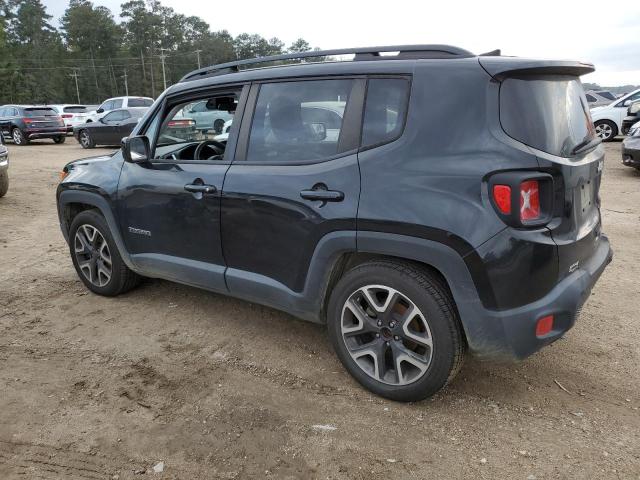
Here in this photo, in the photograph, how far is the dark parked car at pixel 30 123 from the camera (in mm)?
20125

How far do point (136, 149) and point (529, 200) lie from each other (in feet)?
9.22

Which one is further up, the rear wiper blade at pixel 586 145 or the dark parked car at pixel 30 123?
the dark parked car at pixel 30 123

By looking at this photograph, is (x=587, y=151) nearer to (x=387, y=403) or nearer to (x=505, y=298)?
(x=505, y=298)

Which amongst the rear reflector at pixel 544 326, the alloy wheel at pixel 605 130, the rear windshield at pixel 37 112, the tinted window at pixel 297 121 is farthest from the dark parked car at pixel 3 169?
the alloy wheel at pixel 605 130

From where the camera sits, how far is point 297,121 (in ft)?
10.3

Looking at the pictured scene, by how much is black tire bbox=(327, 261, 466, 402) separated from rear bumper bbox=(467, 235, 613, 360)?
14 cm

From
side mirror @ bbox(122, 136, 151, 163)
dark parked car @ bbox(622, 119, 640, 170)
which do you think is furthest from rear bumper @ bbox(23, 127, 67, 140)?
dark parked car @ bbox(622, 119, 640, 170)

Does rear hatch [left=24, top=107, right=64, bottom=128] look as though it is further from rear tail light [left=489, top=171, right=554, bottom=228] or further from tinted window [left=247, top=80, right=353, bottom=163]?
rear tail light [left=489, top=171, right=554, bottom=228]

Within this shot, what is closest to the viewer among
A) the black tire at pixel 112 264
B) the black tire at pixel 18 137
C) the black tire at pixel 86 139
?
the black tire at pixel 112 264

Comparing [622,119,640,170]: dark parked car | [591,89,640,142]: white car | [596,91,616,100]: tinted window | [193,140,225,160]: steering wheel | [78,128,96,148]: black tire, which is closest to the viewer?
[193,140,225,160]: steering wheel

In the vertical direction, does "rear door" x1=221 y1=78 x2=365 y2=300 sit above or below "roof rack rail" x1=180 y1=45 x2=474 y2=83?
below

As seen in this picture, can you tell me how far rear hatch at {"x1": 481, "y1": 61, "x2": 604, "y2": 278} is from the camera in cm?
244

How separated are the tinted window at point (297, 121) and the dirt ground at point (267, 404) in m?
1.35

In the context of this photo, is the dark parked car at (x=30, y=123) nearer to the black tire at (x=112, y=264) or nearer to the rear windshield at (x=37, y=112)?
the rear windshield at (x=37, y=112)
